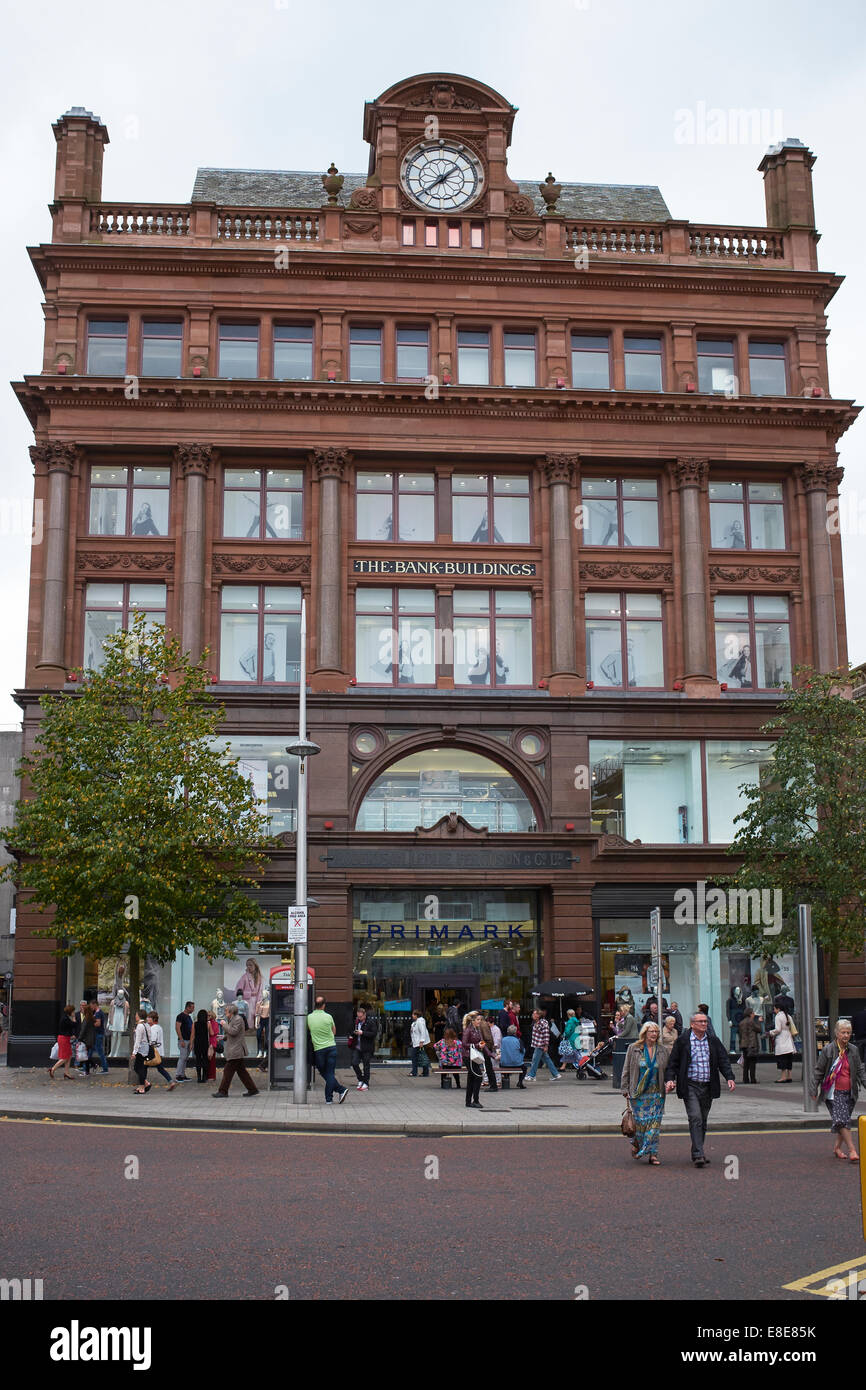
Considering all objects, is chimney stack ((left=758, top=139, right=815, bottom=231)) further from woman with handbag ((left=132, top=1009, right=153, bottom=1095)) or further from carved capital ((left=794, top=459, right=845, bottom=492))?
woman with handbag ((left=132, top=1009, right=153, bottom=1095))

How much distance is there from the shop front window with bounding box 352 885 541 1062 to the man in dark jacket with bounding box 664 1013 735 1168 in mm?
18435

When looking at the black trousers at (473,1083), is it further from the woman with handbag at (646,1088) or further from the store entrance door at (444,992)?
the store entrance door at (444,992)

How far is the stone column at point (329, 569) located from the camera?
37.5 meters

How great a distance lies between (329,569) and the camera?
38094 mm

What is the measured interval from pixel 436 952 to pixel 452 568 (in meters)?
10.5

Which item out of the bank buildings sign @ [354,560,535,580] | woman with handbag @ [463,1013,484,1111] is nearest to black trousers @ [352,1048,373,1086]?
woman with handbag @ [463,1013,484,1111]

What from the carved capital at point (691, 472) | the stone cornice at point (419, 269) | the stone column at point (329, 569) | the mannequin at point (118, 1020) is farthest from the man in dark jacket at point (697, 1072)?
the stone cornice at point (419, 269)

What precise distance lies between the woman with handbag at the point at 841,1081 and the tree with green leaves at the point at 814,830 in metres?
12.3

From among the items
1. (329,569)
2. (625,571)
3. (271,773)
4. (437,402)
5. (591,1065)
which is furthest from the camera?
(625,571)

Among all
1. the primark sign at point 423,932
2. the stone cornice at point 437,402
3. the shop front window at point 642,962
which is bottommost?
the shop front window at point 642,962

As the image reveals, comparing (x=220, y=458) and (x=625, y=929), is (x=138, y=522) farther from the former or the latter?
(x=625, y=929)

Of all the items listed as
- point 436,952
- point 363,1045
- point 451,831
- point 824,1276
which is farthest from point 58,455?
point 824,1276

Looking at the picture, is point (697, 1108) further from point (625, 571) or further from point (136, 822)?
point (625, 571)
